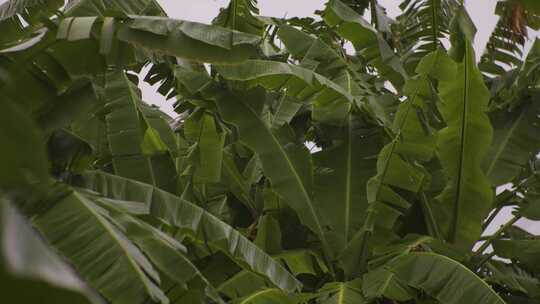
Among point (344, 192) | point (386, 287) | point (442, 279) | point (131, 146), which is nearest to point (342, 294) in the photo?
point (386, 287)

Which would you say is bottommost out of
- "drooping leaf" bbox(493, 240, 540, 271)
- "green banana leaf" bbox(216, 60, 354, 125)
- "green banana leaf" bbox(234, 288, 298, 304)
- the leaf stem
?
the leaf stem

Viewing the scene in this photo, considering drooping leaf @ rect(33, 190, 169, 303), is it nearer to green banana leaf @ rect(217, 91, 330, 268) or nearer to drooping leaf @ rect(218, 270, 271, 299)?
drooping leaf @ rect(218, 270, 271, 299)

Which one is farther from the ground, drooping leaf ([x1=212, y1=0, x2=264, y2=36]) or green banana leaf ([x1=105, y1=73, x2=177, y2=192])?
drooping leaf ([x1=212, y1=0, x2=264, y2=36])

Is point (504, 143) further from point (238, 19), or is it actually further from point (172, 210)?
point (172, 210)

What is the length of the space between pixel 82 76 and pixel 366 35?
68.4 inches

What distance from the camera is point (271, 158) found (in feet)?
10.1

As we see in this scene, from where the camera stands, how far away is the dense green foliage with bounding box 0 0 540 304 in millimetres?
1843

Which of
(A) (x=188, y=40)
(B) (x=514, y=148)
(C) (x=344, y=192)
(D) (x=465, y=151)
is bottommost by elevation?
(C) (x=344, y=192)

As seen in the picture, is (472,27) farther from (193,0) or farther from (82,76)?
(193,0)

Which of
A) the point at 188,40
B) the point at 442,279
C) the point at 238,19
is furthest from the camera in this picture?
the point at 238,19

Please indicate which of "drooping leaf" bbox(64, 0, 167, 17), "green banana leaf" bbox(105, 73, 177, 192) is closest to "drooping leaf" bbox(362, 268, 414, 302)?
"green banana leaf" bbox(105, 73, 177, 192)

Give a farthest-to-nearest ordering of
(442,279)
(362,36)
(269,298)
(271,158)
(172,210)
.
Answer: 1. (362,36)
2. (271,158)
3. (442,279)
4. (269,298)
5. (172,210)

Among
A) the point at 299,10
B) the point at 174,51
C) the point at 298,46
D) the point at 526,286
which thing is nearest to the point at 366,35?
the point at 298,46

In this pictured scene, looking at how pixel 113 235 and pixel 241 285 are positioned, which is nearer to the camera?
pixel 113 235
